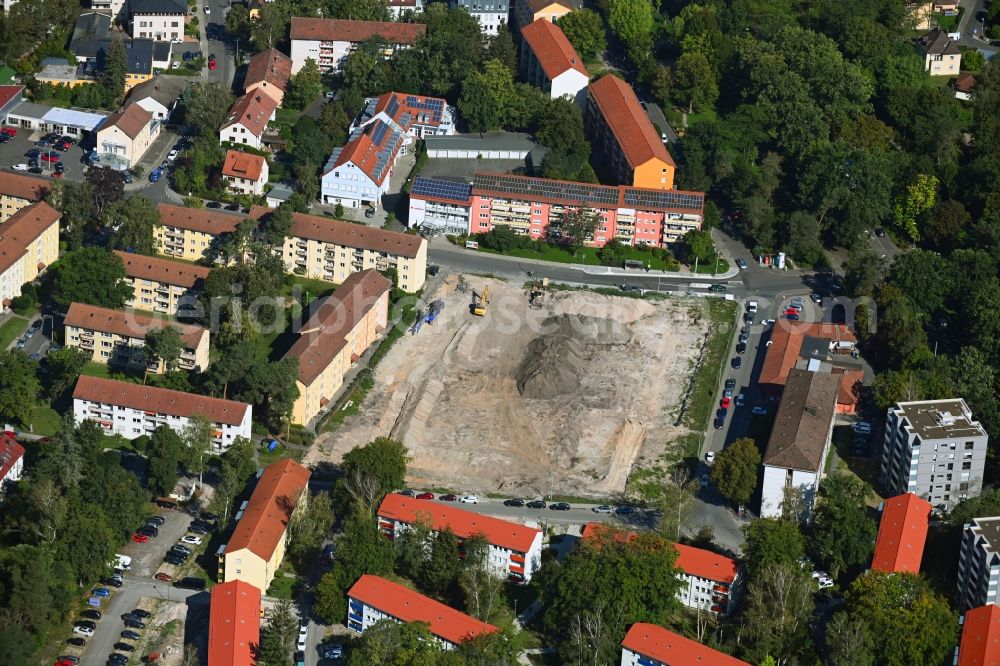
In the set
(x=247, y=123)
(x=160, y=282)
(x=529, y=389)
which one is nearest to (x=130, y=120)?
(x=247, y=123)

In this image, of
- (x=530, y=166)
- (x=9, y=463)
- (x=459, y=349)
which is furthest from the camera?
(x=530, y=166)

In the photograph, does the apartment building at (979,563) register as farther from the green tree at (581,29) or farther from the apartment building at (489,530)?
the green tree at (581,29)

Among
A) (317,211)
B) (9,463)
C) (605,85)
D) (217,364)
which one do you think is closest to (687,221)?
(605,85)

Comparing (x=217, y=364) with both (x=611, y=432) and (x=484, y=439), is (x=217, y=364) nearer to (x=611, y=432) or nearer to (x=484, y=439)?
(x=484, y=439)

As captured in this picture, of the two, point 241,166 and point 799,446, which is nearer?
point 799,446

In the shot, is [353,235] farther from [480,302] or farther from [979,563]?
[979,563]

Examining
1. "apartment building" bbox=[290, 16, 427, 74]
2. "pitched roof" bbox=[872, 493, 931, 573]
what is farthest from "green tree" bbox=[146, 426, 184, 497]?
"apartment building" bbox=[290, 16, 427, 74]
